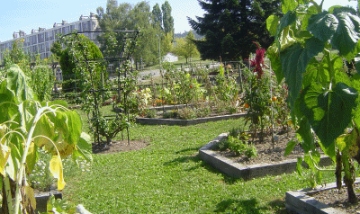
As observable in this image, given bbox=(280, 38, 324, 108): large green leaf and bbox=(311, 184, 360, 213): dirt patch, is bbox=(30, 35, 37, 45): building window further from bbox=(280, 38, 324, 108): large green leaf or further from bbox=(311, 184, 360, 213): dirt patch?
bbox=(280, 38, 324, 108): large green leaf

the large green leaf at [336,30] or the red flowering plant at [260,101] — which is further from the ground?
the large green leaf at [336,30]

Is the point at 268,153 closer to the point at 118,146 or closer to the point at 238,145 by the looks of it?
the point at 238,145

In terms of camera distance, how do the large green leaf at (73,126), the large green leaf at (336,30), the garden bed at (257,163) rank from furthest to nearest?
1. the garden bed at (257,163)
2. the large green leaf at (336,30)
3. the large green leaf at (73,126)

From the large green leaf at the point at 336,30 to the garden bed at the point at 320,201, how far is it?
229 cm

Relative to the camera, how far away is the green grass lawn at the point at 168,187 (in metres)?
5.35

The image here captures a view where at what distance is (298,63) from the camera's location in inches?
90.1

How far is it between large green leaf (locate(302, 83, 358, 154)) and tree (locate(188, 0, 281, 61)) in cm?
3314

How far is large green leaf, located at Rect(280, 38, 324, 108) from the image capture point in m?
2.24

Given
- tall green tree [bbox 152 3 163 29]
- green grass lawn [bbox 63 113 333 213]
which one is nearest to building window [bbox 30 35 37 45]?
tall green tree [bbox 152 3 163 29]

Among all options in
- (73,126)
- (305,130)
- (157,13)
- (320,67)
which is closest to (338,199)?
(305,130)

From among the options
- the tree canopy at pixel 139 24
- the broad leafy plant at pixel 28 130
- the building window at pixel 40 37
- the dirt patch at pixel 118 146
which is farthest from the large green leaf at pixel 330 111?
the building window at pixel 40 37

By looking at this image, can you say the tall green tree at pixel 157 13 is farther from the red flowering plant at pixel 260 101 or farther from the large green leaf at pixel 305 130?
the large green leaf at pixel 305 130

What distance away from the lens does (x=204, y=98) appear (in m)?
16.2

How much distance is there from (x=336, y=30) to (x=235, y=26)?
34387 millimetres
